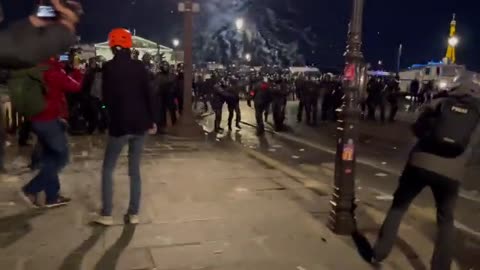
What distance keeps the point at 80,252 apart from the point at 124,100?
4.91 ft

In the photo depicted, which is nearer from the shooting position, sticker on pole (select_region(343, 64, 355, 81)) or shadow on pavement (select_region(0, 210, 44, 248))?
shadow on pavement (select_region(0, 210, 44, 248))

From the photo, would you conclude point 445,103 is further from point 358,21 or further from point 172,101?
point 172,101

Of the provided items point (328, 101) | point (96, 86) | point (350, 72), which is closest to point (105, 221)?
point (350, 72)

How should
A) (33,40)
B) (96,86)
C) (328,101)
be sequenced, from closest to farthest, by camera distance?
(33,40), (96,86), (328,101)

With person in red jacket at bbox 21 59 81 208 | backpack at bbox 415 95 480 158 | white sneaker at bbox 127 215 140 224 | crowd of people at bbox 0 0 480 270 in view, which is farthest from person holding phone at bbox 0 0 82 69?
person in red jacket at bbox 21 59 81 208

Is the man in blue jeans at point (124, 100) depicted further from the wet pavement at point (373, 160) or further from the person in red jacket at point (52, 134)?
the wet pavement at point (373, 160)

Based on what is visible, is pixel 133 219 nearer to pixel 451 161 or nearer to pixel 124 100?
pixel 124 100

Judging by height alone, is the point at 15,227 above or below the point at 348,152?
below

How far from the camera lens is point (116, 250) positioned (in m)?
5.04

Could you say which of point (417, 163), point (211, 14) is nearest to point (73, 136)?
point (417, 163)

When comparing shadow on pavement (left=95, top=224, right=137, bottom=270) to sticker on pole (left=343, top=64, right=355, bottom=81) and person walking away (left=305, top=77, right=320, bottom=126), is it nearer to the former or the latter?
sticker on pole (left=343, top=64, right=355, bottom=81)

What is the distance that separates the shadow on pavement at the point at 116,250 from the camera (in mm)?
4691

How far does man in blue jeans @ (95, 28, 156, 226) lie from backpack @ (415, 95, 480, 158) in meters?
2.74

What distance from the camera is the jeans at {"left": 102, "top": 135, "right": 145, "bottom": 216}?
565 cm
